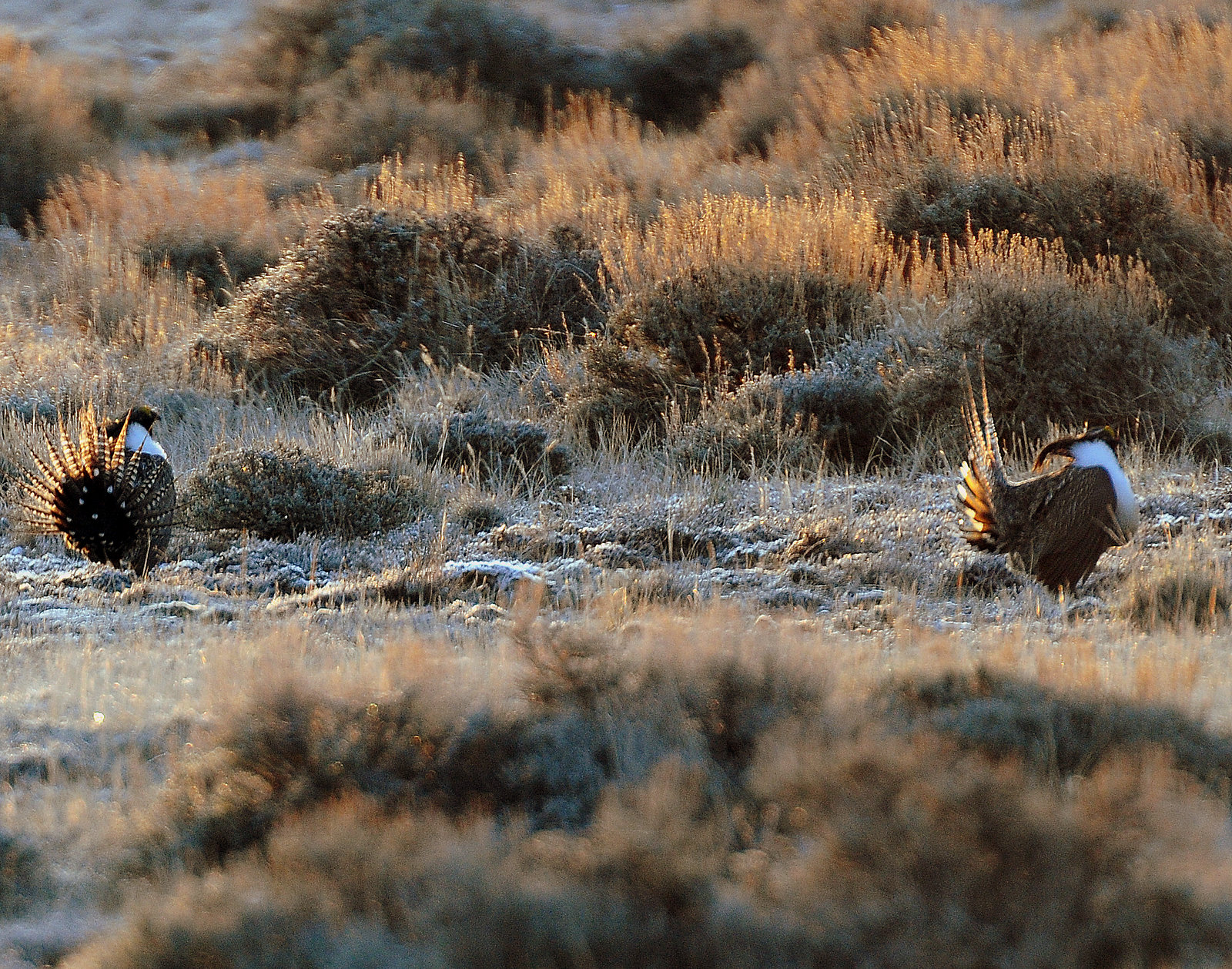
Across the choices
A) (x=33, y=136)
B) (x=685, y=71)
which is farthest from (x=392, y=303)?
(x=685, y=71)

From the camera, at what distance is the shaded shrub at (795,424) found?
8766 millimetres

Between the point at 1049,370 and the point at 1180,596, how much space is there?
183 inches

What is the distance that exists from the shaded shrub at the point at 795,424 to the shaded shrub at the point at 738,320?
779mm

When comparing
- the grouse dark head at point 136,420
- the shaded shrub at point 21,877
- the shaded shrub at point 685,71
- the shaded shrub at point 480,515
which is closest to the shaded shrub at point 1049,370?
the shaded shrub at point 480,515

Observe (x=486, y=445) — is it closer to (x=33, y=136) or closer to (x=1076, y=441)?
(x=1076, y=441)

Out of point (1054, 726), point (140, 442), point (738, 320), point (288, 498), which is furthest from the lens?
point (738, 320)

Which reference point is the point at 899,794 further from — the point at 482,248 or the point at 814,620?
the point at 482,248

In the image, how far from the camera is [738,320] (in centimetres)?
1038

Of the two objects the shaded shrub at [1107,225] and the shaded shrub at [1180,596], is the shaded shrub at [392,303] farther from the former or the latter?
the shaded shrub at [1180,596]

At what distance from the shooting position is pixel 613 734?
305 centimetres

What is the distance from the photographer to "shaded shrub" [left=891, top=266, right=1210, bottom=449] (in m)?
9.08

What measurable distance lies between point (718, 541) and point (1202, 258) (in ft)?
22.0

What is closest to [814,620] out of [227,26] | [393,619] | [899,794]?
[393,619]

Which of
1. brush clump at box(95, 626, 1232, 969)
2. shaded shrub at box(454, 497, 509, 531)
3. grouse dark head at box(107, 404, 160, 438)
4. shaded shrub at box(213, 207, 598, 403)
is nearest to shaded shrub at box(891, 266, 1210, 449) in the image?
shaded shrub at box(454, 497, 509, 531)
